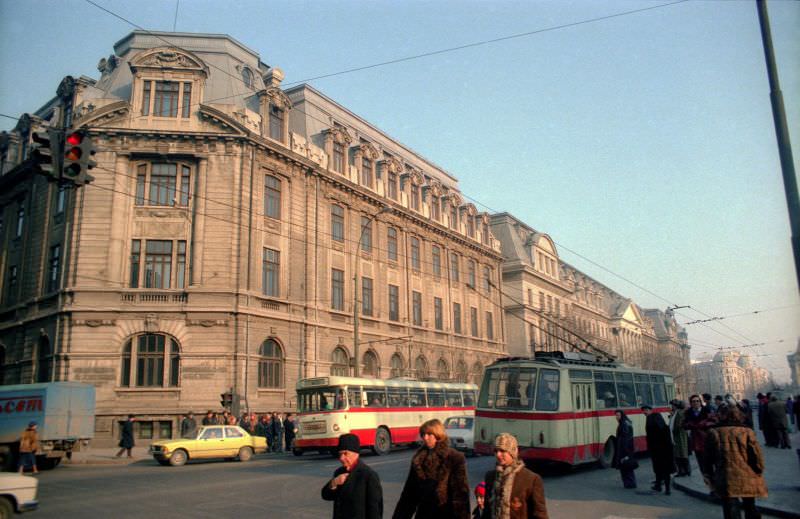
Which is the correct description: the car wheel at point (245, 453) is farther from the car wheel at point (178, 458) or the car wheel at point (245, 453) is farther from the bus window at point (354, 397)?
the bus window at point (354, 397)

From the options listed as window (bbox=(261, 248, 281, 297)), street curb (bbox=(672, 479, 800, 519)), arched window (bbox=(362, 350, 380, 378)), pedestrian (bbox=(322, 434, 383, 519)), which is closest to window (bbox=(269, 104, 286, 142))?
window (bbox=(261, 248, 281, 297))

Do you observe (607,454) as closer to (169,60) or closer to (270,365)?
(270,365)

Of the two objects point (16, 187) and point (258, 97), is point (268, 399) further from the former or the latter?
point (16, 187)

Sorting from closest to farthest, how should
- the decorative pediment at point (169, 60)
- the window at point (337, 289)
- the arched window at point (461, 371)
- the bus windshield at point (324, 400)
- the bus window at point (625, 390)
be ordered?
the bus window at point (625, 390) < the bus windshield at point (324, 400) < the decorative pediment at point (169, 60) < the window at point (337, 289) < the arched window at point (461, 371)

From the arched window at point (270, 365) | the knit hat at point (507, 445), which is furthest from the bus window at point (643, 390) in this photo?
the arched window at point (270, 365)

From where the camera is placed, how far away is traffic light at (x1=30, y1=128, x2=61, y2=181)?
11.0m

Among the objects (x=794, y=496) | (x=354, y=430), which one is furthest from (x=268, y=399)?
(x=794, y=496)

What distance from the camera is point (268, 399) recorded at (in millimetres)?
31516

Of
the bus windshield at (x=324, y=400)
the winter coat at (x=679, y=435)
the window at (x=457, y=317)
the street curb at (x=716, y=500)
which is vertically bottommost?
the street curb at (x=716, y=500)

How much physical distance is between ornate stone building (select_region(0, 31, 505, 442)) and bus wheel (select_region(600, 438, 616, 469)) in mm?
16315

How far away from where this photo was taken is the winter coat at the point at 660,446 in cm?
1314

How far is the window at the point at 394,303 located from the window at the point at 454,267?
8.36 meters

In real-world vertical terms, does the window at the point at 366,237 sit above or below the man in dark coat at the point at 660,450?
above

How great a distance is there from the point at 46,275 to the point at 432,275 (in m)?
25.6
